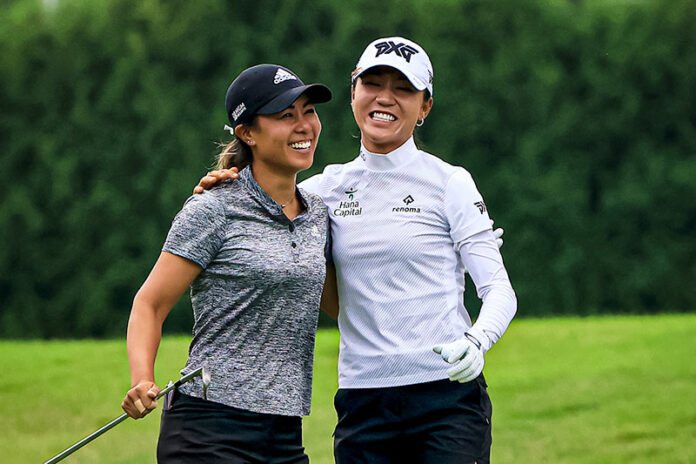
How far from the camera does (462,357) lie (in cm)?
254

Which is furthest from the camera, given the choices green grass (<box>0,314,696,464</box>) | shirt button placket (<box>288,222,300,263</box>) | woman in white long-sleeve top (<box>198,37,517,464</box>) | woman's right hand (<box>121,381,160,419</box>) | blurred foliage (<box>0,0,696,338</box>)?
blurred foliage (<box>0,0,696,338</box>)

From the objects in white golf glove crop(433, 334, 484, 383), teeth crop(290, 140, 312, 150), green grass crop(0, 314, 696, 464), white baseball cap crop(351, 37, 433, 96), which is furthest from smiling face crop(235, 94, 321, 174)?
green grass crop(0, 314, 696, 464)

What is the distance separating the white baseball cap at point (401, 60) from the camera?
2846 mm

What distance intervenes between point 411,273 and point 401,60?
1.86 ft

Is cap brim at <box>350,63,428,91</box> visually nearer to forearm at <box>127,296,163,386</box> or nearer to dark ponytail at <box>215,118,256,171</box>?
dark ponytail at <box>215,118,256,171</box>

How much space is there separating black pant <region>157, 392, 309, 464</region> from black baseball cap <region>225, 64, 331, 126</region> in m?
0.74

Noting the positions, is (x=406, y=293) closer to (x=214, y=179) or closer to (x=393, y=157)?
(x=393, y=157)

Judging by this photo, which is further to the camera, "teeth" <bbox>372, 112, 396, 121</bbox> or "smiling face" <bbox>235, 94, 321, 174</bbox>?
"teeth" <bbox>372, 112, 396, 121</bbox>

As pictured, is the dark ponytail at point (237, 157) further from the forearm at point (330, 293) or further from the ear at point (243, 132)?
the forearm at point (330, 293)

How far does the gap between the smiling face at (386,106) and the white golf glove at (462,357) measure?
64 cm

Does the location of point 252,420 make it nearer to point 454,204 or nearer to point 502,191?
point 454,204

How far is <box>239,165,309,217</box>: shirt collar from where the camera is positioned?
267 centimetres

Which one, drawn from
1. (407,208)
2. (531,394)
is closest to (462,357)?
(407,208)

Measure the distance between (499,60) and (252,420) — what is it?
22.4 ft
